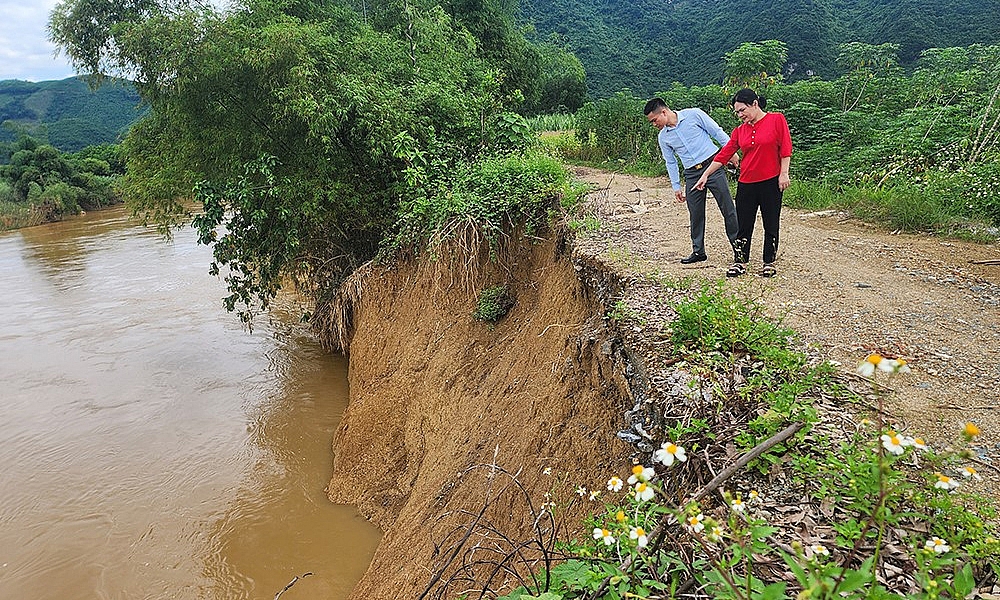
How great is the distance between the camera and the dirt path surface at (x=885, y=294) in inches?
103

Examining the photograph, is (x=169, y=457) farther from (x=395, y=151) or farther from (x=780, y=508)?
(x=780, y=508)

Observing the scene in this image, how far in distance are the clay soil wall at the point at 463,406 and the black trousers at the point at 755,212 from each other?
134 cm

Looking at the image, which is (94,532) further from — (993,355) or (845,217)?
(845,217)

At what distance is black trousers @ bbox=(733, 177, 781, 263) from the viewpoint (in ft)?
13.8

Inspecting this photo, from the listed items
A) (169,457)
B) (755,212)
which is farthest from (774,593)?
(169,457)

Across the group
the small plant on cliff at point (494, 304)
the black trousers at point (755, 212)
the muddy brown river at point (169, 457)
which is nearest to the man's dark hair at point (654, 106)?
the black trousers at point (755, 212)

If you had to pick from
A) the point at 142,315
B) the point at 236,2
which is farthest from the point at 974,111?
the point at 142,315

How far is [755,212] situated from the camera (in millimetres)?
4359

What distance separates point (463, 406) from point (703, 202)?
2675mm

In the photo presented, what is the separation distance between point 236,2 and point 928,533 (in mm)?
8845

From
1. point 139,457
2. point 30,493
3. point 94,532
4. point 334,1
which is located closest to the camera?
point 94,532

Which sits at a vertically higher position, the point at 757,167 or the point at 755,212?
the point at 757,167

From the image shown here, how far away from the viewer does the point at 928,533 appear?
71.0 inches

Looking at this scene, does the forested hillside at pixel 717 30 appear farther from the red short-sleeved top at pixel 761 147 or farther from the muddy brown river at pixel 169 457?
the muddy brown river at pixel 169 457
